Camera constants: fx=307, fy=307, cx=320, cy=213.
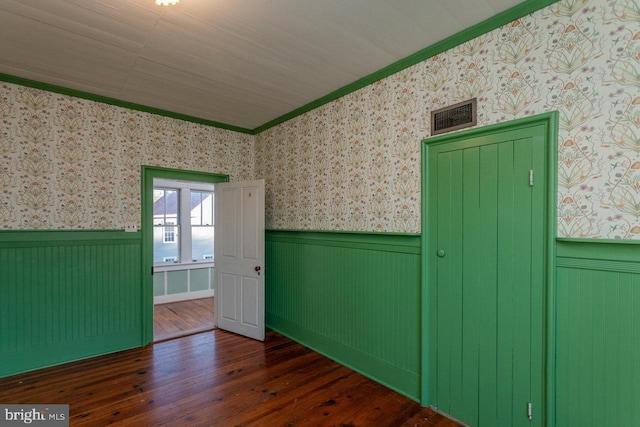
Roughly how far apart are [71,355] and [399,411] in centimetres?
333

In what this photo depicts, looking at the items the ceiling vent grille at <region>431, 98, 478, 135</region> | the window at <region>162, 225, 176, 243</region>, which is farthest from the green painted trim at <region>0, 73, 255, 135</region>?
the ceiling vent grille at <region>431, 98, 478, 135</region>

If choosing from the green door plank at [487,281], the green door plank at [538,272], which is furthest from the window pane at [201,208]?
the green door plank at [538,272]

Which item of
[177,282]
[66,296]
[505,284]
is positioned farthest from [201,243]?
[505,284]

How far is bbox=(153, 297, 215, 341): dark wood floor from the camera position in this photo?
4.13 meters

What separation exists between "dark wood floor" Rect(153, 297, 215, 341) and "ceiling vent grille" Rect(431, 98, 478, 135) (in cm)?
385

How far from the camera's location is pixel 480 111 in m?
2.17

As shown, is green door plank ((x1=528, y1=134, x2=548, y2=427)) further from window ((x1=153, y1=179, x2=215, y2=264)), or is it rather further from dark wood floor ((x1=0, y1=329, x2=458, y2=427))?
window ((x1=153, y1=179, x2=215, y2=264))

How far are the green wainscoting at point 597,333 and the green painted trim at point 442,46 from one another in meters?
1.47

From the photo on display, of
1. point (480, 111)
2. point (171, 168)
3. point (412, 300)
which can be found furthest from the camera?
point (171, 168)

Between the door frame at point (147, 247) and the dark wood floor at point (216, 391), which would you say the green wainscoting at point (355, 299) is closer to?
the dark wood floor at point (216, 391)

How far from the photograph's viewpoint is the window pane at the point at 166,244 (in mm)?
5852

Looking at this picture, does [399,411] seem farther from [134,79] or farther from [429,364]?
[134,79]

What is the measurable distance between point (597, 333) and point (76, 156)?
4603 mm

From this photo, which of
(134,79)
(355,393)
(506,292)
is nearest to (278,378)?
(355,393)
